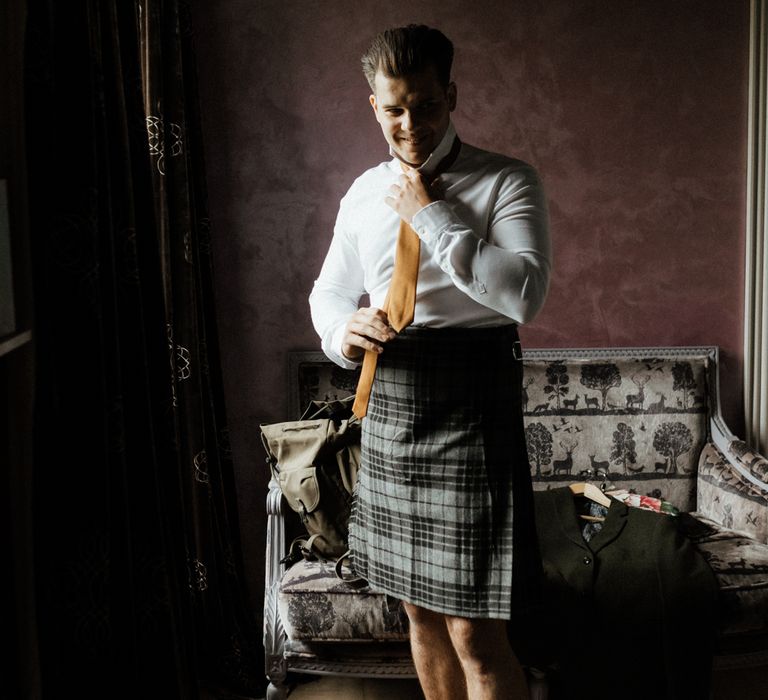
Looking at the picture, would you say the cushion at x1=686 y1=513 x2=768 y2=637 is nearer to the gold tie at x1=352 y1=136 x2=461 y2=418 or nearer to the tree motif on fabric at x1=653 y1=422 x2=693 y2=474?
the tree motif on fabric at x1=653 y1=422 x2=693 y2=474

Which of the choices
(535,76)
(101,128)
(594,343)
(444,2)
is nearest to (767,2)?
(535,76)

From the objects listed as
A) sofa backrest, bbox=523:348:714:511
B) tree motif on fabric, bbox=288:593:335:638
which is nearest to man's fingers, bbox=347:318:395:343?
tree motif on fabric, bbox=288:593:335:638

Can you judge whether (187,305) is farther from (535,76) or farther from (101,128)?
(535,76)

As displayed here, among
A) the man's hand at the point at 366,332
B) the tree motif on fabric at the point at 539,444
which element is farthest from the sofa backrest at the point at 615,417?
the man's hand at the point at 366,332

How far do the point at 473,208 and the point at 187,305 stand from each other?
99 cm

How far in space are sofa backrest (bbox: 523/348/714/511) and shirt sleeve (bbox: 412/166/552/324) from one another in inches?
48.3

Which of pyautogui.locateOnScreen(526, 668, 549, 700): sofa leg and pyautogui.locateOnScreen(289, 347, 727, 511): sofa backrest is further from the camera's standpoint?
pyautogui.locateOnScreen(289, 347, 727, 511): sofa backrest

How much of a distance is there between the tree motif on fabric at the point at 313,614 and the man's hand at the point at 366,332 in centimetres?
74

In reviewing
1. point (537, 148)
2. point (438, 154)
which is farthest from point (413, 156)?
point (537, 148)

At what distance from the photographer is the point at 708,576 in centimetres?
213

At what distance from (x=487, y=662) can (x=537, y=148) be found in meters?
1.79

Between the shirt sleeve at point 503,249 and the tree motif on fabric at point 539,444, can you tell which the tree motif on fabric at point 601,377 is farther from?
the shirt sleeve at point 503,249

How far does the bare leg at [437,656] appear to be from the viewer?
1794 mm

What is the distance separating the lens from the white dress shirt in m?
1.51
